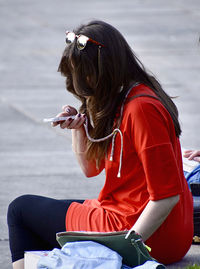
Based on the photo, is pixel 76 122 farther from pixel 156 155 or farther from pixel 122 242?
pixel 122 242

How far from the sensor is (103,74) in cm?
324

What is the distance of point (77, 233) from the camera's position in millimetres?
3074

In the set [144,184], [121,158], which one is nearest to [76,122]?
[121,158]

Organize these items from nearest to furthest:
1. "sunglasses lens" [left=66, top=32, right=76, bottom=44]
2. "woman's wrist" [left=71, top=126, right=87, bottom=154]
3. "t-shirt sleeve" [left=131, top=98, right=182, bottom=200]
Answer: "t-shirt sleeve" [left=131, top=98, right=182, bottom=200] → "sunglasses lens" [left=66, top=32, right=76, bottom=44] → "woman's wrist" [left=71, top=126, right=87, bottom=154]

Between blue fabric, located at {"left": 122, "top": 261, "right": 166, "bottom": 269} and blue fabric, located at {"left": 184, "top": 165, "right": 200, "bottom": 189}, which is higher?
blue fabric, located at {"left": 122, "top": 261, "right": 166, "bottom": 269}

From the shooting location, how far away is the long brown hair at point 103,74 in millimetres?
3246

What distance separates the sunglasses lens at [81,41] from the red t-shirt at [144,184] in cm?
33

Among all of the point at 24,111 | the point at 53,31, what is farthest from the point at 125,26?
the point at 24,111

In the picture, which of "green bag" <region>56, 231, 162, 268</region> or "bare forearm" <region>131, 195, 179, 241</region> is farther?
"bare forearm" <region>131, 195, 179, 241</region>

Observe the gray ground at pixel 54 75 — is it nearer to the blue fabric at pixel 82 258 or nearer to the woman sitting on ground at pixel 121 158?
the woman sitting on ground at pixel 121 158

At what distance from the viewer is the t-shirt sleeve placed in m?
3.09

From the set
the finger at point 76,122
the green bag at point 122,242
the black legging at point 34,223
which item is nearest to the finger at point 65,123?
the finger at point 76,122

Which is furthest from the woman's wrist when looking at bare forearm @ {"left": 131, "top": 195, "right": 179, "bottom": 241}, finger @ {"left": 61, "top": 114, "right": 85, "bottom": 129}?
bare forearm @ {"left": 131, "top": 195, "right": 179, "bottom": 241}

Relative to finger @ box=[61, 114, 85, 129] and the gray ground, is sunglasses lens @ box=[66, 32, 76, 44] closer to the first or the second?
finger @ box=[61, 114, 85, 129]
